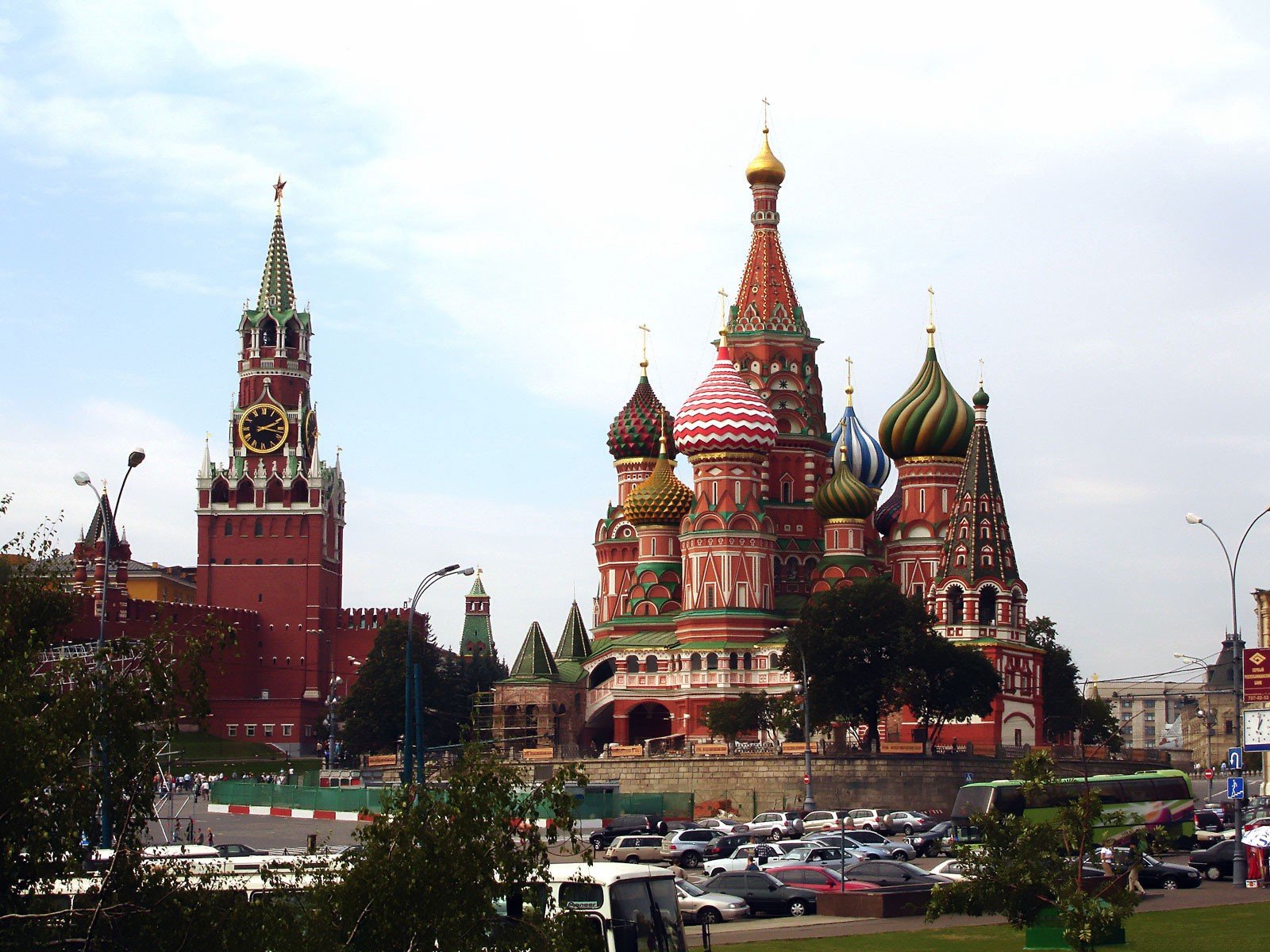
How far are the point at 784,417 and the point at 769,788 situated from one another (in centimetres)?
2589

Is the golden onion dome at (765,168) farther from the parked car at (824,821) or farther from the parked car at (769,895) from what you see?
the parked car at (769,895)

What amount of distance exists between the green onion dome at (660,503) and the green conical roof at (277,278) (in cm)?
3929

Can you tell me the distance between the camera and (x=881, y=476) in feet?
322

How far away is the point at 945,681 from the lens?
7588 cm

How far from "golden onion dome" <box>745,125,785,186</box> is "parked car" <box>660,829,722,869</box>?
5269 cm

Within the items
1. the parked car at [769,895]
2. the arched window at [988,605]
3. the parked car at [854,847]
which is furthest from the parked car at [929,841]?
the arched window at [988,605]

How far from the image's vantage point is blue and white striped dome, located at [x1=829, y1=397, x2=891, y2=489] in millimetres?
97250

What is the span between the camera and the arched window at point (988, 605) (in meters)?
83.0

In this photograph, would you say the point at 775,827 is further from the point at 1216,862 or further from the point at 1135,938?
the point at 1135,938

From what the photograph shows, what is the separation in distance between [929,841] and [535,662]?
140 feet

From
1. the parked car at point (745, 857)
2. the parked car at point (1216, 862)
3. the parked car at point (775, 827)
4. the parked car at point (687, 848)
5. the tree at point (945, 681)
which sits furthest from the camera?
the tree at point (945, 681)

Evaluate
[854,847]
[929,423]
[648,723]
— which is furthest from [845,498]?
[854,847]

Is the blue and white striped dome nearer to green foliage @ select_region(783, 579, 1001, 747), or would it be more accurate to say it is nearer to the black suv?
green foliage @ select_region(783, 579, 1001, 747)

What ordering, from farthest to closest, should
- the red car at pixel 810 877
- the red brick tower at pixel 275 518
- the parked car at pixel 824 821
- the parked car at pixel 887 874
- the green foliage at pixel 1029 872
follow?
the red brick tower at pixel 275 518, the parked car at pixel 824 821, the red car at pixel 810 877, the parked car at pixel 887 874, the green foliage at pixel 1029 872
